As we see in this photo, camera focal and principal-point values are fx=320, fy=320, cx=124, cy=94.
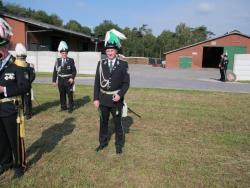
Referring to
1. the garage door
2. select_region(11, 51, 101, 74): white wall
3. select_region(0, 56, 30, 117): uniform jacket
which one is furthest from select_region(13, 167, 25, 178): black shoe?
the garage door

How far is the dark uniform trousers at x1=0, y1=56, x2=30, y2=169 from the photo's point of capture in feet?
13.2

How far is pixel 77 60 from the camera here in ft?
87.3

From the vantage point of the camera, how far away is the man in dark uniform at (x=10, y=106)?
3998 millimetres

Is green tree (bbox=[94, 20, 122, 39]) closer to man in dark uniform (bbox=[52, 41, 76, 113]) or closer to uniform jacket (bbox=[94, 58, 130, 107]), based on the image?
man in dark uniform (bbox=[52, 41, 76, 113])

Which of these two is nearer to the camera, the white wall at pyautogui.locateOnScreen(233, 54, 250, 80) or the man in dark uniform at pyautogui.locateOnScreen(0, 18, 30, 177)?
the man in dark uniform at pyautogui.locateOnScreen(0, 18, 30, 177)

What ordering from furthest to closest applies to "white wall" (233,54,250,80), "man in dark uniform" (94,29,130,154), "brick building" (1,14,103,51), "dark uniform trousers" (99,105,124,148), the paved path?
"brick building" (1,14,103,51), "white wall" (233,54,250,80), the paved path, "dark uniform trousers" (99,105,124,148), "man in dark uniform" (94,29,130,154)

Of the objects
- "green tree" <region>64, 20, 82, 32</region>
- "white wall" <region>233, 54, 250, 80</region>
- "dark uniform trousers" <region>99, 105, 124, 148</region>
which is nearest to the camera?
"dark uniform trousers" <region>99, 105, 124, 148</region>

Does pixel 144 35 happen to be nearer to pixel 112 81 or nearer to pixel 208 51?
pixel 208 51

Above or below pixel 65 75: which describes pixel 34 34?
above

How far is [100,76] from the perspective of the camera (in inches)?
215

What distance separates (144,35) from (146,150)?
268ft

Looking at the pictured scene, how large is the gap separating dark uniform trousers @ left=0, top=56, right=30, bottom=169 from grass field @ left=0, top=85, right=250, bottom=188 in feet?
0.85

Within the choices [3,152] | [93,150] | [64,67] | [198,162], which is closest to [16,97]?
[3,152]

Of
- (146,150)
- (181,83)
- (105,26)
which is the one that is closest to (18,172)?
(146,150)
